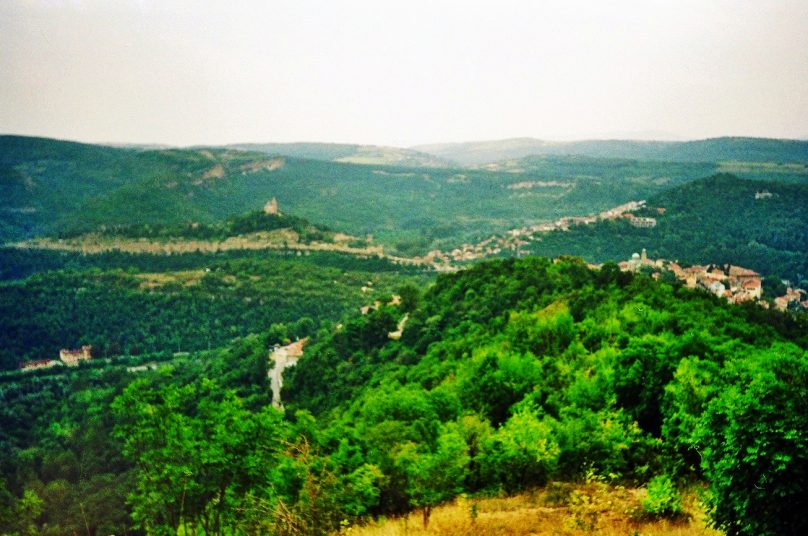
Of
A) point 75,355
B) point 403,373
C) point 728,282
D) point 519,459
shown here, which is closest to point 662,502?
point 519,459

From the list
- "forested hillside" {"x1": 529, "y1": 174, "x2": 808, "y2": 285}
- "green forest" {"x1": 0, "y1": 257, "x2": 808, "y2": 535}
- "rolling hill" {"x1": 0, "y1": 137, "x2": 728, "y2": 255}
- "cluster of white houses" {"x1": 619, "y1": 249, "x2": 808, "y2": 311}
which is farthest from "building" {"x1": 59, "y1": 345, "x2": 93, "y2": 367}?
"forested hillside" {"x1": 529, "y1": 174, "x2": 808, "y2": 285}

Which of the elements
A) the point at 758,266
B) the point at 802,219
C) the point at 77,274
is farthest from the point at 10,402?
the point at 802,219

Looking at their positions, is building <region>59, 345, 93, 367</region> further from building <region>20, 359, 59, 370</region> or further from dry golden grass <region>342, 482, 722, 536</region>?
dry golden grass <region>342, 482, 722, 536</region>

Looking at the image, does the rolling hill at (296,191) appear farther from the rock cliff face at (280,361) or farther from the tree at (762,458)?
the tree at (762,458)

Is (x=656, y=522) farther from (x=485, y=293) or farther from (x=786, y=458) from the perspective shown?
(x=485, y=293)

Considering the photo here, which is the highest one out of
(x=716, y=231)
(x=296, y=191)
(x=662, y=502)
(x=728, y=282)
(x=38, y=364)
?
(x=296, y=191)

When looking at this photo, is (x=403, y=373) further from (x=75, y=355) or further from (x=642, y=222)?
(x=642, y=222)
